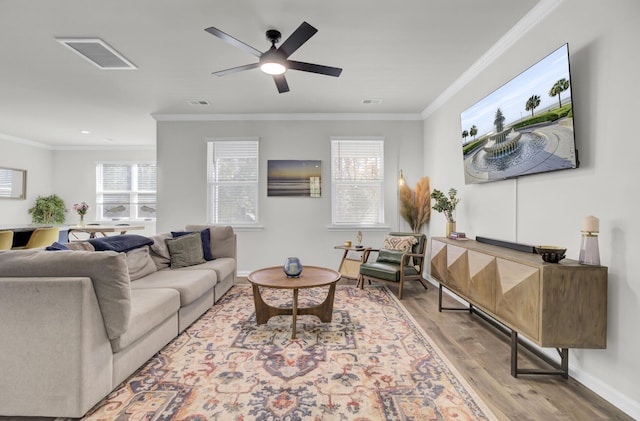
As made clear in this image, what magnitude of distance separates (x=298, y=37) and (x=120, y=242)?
2592 mm

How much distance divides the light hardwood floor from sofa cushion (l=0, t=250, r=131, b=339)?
7.47ft

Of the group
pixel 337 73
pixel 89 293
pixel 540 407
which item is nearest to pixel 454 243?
pixel 540 407

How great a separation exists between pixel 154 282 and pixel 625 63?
3.90m

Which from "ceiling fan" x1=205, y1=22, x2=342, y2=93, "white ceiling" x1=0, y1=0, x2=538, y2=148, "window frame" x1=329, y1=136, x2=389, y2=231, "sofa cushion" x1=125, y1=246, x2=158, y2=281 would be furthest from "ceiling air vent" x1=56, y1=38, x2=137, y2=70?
"window frame" x1=329, y1=136, x2=389, y2=231

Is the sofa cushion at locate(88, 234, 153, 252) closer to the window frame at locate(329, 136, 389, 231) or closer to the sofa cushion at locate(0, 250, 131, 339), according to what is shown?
the sofa cushion at locate(0, 250, 131, 339)

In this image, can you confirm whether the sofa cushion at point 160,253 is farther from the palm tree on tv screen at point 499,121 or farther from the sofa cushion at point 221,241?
the palm tree on tv screen at point 499,121

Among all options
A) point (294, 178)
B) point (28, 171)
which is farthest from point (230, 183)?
point (28, 171)

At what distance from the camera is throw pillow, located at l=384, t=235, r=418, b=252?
14.1ft

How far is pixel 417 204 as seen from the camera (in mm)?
4934

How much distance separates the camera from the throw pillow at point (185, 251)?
3.65m

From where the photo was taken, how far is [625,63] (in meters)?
1.77

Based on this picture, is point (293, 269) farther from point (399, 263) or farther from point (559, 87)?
point (559, 87)

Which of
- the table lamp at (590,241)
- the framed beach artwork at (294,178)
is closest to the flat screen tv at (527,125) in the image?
the table lamp at (590,241)

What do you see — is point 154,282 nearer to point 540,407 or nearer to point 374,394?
point 374,394
